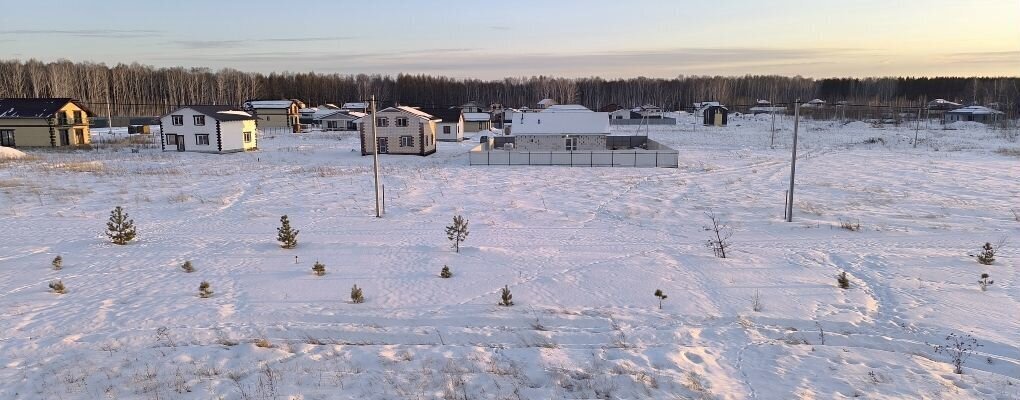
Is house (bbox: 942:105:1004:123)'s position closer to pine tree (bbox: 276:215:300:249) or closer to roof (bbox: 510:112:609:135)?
roof (bbox: 510:112:609:135)

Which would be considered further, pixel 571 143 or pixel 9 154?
pixel 571 143

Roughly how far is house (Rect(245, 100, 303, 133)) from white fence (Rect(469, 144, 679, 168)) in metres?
49.2

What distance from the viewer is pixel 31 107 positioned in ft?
163

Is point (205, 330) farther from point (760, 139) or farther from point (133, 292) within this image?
point (760, 139)

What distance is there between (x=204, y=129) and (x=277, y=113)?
3578 cm

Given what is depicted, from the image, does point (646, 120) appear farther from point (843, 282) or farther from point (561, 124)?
point (843, 282)

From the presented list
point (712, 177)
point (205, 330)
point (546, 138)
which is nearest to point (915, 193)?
point (712, 177)

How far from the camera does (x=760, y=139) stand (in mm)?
60250

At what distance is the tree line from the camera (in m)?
104

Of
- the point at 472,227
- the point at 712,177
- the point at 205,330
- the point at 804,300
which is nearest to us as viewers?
the point at 205,330

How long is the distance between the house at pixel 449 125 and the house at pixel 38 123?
95.8ft

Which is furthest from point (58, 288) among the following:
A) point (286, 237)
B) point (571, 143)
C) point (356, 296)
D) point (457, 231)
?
point (571, 143)

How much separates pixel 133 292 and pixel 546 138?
36005 mm

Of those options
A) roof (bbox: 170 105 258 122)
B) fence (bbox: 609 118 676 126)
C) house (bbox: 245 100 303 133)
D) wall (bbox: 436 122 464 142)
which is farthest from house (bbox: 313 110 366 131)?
fence (bbox: 609 118 676 126)
